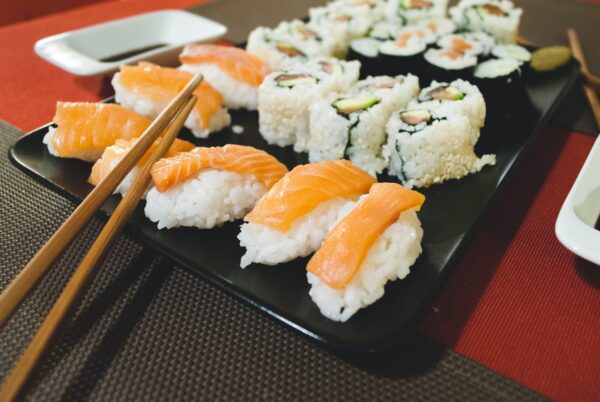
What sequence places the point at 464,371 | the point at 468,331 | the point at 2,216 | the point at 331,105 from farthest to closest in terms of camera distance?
the point at 331,105, the point at 2,216, the point at 468,331, the point at 464,371

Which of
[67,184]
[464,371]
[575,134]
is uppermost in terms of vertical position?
[67,184]

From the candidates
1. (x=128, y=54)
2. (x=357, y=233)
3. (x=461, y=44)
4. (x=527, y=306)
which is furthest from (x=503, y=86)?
(x=128, y=54)

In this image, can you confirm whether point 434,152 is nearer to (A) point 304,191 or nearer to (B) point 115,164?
(A) point 304,191

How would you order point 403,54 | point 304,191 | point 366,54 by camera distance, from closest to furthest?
point 304,191, point 403,54, point 366,54

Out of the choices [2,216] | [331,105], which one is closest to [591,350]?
[331,105]

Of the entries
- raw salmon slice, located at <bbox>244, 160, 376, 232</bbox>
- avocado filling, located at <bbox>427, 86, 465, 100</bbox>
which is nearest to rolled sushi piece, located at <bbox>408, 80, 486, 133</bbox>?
avocado filling, located at <bbox>427, 86, 465, 100</bbox>

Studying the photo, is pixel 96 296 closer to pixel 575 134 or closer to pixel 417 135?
pixel 417 135

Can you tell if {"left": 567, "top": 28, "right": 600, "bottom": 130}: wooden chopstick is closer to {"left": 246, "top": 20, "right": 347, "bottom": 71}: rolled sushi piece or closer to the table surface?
the table surface

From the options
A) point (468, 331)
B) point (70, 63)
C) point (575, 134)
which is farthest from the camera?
point (70, 63)
